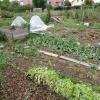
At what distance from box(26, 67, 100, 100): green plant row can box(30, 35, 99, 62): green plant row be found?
2319 millimetres

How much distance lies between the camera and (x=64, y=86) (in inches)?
184

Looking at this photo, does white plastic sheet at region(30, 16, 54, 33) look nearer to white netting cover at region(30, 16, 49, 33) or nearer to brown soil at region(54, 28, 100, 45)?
white netting cover at region(30, 16, 49, 33)

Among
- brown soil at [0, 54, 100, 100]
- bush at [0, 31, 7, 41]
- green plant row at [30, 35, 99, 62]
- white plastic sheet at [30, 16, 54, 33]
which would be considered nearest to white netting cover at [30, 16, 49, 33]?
white plastic sheet at [30, 16, 54, 33]

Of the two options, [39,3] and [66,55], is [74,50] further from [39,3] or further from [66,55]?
[39,3]

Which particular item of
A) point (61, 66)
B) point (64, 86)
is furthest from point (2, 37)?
point (64, 86)

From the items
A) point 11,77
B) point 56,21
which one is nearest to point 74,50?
point 11,77

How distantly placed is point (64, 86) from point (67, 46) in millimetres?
3700

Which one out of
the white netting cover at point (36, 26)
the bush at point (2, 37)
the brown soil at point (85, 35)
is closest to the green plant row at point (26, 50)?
the bush at point (2, 37)

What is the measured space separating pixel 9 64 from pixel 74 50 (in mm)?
2293

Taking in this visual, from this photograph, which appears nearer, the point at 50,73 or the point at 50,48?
the point at 50,73

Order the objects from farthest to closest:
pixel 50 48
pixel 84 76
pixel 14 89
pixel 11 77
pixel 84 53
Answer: pixel 50 48 < pixel 84 53 < pixel 84 76 < pixel 11 77 < pixel 14 89

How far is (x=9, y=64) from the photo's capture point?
6422 millimetres

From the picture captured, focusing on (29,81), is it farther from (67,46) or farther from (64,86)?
(67,46)

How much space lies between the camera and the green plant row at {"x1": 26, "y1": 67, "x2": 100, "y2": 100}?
4.42 m
